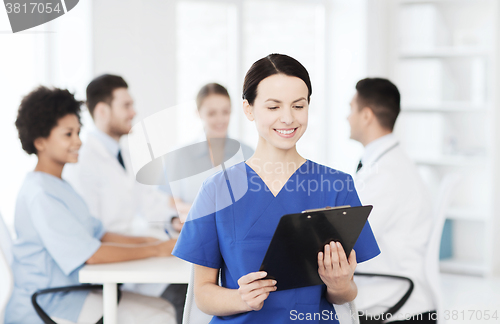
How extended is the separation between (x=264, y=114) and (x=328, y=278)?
1.26ft

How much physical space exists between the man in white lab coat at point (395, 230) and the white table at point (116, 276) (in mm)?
648

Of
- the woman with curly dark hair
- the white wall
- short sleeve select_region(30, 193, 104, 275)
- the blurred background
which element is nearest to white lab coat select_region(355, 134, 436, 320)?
the woman with curly dark hair

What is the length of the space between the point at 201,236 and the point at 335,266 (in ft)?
1.04

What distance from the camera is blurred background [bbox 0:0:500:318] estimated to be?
328cm

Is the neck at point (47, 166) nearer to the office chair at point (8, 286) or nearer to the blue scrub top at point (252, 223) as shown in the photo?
the office chair at point (8, 286)

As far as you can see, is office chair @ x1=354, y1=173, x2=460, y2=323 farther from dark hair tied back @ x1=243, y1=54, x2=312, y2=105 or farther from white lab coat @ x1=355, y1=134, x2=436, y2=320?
dark hair tied back @ x1=243, y1=54, x2=312, y2=105

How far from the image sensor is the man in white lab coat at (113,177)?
2.18 metres

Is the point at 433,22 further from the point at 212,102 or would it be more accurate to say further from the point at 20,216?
the point at 20,216

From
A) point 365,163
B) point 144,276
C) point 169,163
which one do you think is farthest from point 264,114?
point 365,163

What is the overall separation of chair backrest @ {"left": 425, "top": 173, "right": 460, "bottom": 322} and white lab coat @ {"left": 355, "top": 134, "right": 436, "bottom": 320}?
0.04 metres

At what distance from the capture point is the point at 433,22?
Answer: 148 inches

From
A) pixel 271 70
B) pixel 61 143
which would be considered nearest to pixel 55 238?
pixel 61 143

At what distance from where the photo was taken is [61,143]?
5.74 feet

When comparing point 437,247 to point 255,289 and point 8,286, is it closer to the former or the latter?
point 255,289
